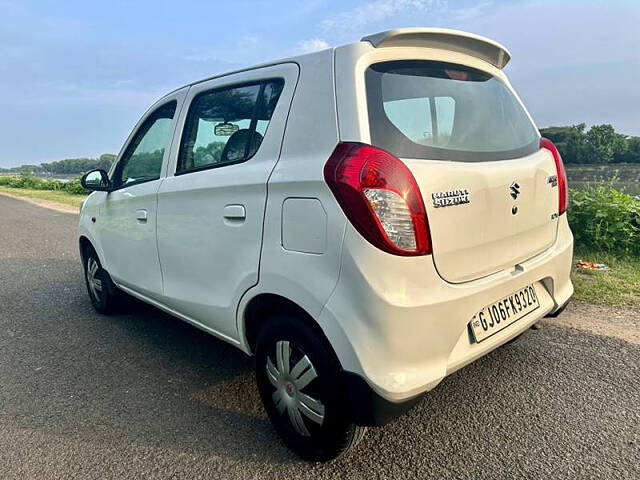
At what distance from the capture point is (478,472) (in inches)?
79.1

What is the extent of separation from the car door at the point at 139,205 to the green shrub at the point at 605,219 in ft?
15.8

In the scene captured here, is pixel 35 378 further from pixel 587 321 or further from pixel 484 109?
pixel 587 321

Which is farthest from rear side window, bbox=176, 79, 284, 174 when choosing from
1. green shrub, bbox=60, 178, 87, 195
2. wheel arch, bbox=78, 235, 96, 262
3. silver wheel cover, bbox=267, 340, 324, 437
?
green shrub, bbox=60, 178, 87, 195

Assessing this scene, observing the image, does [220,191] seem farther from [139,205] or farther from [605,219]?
[605,219]

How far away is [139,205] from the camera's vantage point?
3.25m

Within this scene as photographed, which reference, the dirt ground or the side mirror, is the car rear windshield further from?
the side mirror

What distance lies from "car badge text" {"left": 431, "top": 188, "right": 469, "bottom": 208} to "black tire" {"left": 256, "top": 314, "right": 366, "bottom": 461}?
746mm

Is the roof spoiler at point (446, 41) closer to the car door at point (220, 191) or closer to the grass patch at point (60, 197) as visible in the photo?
the car door at point (220, 191)

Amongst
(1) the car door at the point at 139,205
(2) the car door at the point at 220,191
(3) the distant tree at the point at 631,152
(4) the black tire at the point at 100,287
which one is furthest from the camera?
(3) the distant tree at the point at 631,152

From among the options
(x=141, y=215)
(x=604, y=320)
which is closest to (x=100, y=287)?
(x=141, y=215)

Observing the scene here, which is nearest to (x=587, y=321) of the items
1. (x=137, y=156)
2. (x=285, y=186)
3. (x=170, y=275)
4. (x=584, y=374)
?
(x=584, y=374)

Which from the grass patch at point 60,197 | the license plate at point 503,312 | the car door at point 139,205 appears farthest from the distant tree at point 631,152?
the grass patch at point 60,197

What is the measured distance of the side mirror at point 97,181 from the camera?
3.73 m

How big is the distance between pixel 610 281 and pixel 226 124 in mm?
3966
